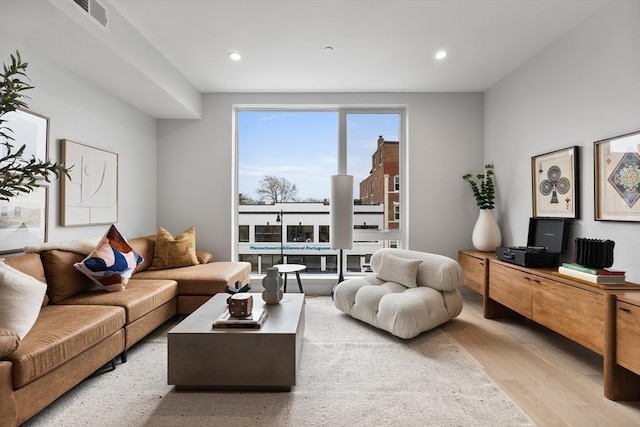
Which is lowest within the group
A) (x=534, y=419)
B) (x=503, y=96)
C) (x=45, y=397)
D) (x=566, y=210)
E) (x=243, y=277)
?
(x=534, y=419)

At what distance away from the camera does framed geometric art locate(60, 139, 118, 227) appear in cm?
302

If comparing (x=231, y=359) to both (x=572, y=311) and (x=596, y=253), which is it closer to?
(x=572, y=311)

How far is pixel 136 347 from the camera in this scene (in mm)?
2811

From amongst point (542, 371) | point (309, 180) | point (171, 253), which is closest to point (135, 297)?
point (171, 253)

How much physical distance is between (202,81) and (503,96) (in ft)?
12.1

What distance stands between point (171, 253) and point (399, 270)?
101 inches

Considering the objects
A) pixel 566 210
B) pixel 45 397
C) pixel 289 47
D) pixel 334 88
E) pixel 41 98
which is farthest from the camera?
pixel 334 88

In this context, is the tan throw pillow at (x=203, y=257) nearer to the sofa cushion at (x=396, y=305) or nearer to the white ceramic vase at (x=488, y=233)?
the sofa cushion at (x=396, y=305)

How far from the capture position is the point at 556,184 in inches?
124

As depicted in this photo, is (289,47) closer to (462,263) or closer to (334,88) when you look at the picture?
(334,88)

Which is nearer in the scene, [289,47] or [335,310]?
[289,47]

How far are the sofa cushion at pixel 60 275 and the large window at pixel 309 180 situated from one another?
2.30m

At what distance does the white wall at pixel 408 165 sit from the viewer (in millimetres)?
4547

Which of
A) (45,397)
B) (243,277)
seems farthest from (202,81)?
(45,397)
